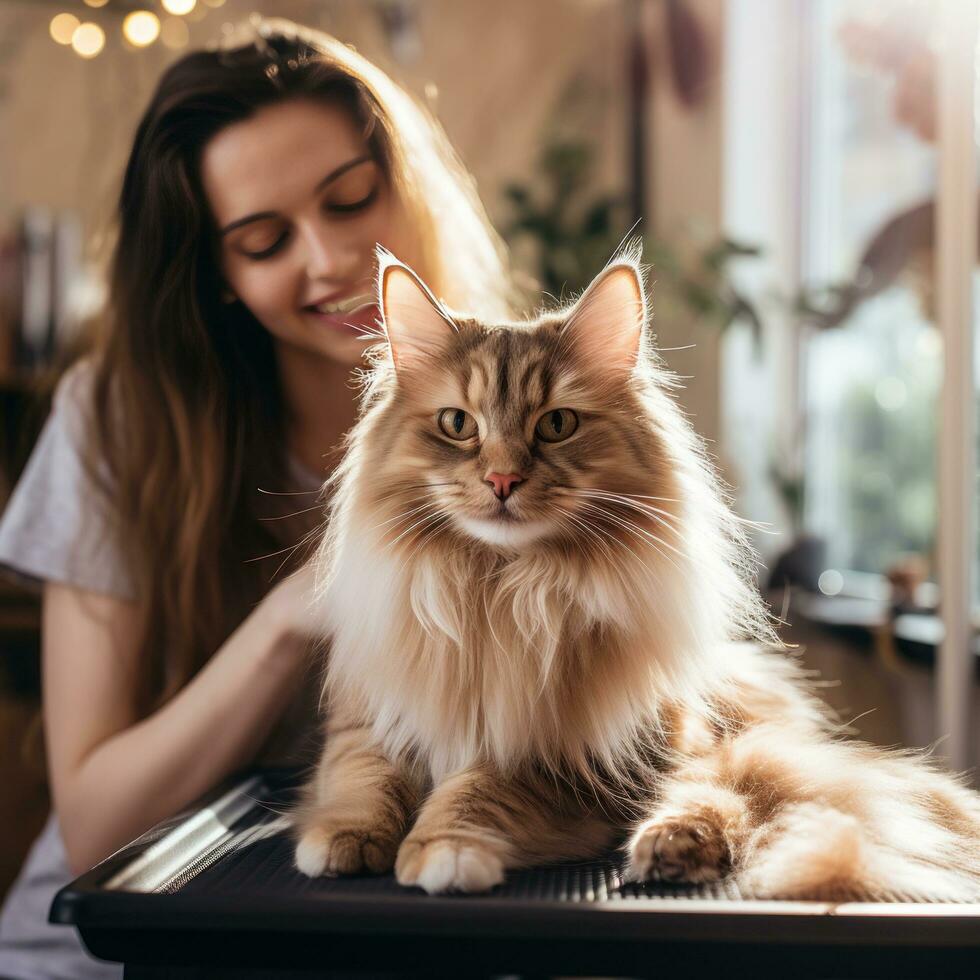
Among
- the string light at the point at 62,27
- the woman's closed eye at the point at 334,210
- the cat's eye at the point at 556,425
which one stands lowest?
the cat's eye at the point at 556,425

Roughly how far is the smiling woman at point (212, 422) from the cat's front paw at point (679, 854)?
479 mm

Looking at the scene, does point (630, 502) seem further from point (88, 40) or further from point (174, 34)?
point (88, 40)

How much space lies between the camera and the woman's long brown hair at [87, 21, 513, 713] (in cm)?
120

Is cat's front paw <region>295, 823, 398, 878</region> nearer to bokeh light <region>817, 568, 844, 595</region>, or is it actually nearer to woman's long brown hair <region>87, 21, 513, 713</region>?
woman's long brown hair <region>87, 21, 513, 713</region>

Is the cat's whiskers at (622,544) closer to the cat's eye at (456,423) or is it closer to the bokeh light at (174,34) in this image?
the cat's eye at (456,423)

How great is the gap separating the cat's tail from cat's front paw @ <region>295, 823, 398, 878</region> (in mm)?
286

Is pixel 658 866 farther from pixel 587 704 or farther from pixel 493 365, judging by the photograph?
pixel 493 365

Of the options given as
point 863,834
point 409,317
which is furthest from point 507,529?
point 863,834

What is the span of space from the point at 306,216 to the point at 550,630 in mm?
588

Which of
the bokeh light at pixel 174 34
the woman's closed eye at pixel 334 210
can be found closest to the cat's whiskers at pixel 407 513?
the woman's closed eye at pixel 334 210

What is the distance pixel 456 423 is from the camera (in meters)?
0.91

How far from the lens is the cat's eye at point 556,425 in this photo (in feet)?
2.90

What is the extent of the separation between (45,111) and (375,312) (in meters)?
2.72

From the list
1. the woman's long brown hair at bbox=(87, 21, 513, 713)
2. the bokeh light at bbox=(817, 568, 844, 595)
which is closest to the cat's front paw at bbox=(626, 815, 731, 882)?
the woman's long brown hair at bbox=(87, 21, 513, 713)
